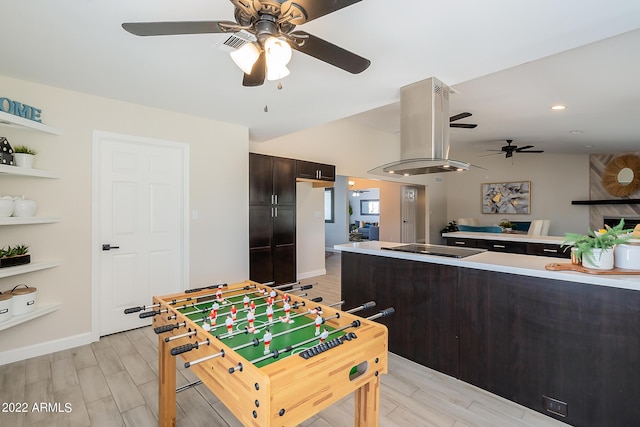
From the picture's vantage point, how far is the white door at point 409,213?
8.21 meters

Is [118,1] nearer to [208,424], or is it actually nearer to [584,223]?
[208,424]

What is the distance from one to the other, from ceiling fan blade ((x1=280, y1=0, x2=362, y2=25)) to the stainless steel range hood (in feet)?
4.86

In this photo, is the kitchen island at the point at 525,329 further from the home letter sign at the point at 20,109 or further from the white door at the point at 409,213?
the white door at the point at 409,213

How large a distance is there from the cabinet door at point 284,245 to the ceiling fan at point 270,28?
2907mm

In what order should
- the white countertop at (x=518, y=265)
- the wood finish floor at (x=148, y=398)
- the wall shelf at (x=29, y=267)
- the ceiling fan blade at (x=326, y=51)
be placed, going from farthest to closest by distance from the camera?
1. the wall shelf at (x=29, y=267)
2. the wood finish floor at (x=148, y=398)
3. the white countertop at (x=518, y=265)
4. the ceiling fan blade at (x=326, y=51)

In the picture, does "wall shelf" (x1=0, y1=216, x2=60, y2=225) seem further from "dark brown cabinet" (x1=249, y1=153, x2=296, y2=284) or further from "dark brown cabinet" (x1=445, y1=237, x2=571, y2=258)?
"dark brown cabinet" (x1=445, y1=237, x2=571, y2=258)

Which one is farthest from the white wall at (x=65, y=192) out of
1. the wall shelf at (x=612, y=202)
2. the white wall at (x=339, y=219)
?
the wall shelf at (x=612, y=202)

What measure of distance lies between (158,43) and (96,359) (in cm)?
255

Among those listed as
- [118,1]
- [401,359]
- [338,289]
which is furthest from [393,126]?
[118,1]

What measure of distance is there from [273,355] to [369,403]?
0.57m

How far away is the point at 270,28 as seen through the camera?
54.1 inches

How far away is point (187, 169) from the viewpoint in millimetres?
3445

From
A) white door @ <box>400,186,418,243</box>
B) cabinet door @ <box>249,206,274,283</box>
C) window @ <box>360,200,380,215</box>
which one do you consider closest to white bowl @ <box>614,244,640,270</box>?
cabinet door @ <box>249,206,274,283</box>

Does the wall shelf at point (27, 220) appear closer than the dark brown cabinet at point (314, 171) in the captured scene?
Yes
